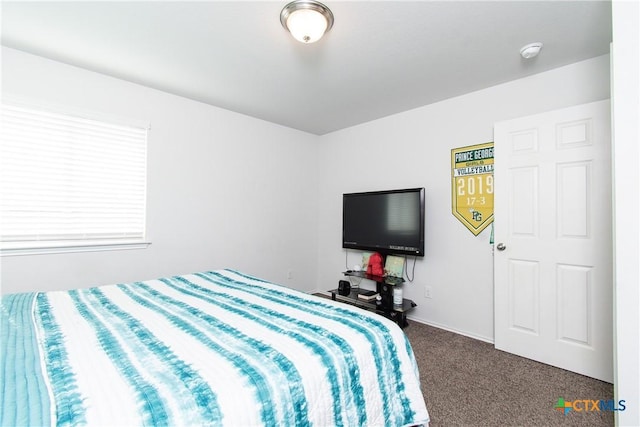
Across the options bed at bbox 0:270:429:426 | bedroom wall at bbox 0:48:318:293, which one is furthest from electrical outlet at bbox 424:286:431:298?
bed at bbox 0:270:429:426

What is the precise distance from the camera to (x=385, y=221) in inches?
133

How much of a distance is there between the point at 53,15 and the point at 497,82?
3411mm

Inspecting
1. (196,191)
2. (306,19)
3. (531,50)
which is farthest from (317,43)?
(196,191)

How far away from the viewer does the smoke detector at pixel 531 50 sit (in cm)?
207

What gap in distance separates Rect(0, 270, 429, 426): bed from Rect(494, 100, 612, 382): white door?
5.71 feet

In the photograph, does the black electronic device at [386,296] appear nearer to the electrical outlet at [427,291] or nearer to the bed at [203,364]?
the electrical outlet at [427,291]

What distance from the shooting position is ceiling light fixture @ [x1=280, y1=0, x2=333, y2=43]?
5.51ft

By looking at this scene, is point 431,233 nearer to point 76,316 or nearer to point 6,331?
point 76,316

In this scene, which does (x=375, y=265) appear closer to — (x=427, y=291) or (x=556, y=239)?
(x=427, y=291)

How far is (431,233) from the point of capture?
3.18 meters

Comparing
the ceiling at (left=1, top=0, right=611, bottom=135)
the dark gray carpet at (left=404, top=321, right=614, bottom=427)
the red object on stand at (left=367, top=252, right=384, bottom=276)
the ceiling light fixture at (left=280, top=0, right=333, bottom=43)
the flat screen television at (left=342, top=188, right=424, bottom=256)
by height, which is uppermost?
the ceiling at (left=1, top=0, right=611, bottom=135)

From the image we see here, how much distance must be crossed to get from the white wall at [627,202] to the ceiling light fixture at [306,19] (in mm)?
1524

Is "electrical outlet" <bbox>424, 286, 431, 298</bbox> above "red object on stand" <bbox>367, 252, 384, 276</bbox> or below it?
below

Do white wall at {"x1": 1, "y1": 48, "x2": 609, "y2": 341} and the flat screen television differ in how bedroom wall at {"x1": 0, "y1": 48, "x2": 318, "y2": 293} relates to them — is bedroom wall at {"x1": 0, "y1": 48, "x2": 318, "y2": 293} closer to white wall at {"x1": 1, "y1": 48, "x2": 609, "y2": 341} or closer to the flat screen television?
white wall at {"x1": 1, "y1": 48, "x2": 609, "y2": 341}
